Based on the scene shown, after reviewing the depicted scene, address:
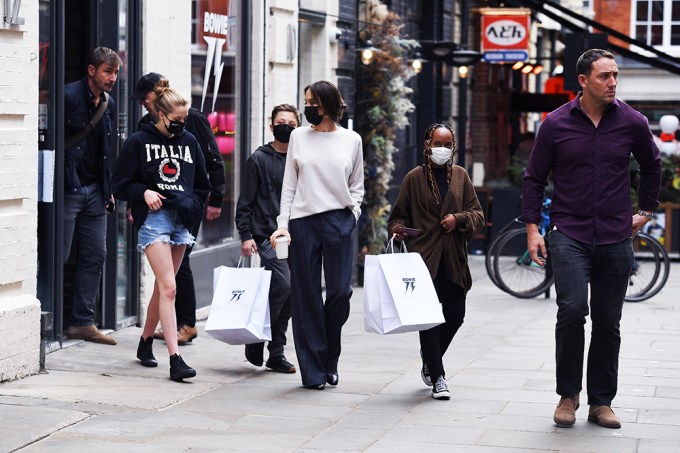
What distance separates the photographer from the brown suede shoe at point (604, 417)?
695 cm

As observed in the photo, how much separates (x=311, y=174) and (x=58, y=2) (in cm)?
211

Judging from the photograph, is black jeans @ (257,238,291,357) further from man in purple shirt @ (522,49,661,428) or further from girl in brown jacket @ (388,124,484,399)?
man in purple shirt @ (522,49,661,428)

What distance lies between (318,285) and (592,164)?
198cm

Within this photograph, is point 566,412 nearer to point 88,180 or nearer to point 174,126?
point 174,126

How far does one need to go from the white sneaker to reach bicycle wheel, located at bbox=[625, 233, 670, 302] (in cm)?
675

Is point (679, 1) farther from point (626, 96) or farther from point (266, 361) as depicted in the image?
point (266, 361)

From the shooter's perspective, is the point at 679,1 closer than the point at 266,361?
No

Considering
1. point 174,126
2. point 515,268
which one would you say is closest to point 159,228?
point 174,126

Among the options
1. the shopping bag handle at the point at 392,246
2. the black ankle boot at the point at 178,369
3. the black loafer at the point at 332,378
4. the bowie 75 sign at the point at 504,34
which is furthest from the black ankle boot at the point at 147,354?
the bowie 75 sign at the point at 504,34

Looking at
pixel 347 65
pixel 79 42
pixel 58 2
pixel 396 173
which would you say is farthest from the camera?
pixel 396 173

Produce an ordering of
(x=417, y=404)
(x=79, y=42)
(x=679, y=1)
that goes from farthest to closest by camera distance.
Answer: (x=679, y=1), (x=79, y=42), (x=417, y=404)

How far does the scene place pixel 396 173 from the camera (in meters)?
17.5

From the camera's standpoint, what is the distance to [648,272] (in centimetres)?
1429

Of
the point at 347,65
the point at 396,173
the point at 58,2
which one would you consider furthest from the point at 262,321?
the point at 396,173
